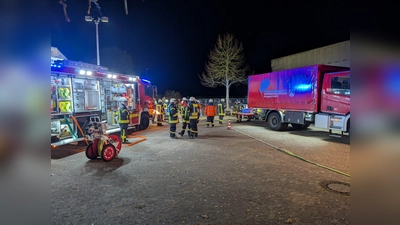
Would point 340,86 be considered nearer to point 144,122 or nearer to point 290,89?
point 290,89

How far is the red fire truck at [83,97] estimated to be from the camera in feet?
25.3

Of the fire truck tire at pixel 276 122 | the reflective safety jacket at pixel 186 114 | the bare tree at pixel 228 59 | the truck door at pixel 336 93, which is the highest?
the bare tree at pixel 228 59

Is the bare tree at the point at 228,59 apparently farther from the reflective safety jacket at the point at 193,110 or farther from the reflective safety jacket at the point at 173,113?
the reflective safety jacket at the point at 173,113

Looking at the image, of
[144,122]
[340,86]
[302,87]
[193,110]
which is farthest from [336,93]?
[144,122]

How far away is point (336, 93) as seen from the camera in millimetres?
9500

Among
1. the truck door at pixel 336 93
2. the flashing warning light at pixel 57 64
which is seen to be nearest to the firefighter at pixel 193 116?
the flashing warning light at pixel 57 64

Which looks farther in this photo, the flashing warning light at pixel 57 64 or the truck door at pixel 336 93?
the truck door at pixel 336 93

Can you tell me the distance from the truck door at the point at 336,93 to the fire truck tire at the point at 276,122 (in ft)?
7.85

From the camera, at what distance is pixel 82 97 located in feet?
29.7

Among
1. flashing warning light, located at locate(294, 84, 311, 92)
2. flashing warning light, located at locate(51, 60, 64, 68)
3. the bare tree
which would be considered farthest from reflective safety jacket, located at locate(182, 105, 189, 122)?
the bare tree

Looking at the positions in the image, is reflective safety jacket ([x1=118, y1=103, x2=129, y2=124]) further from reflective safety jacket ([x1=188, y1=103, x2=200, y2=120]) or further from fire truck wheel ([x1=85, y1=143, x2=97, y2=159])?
reflective safety jacket ([x1=188, y1=103, x2=200, y2=120])
